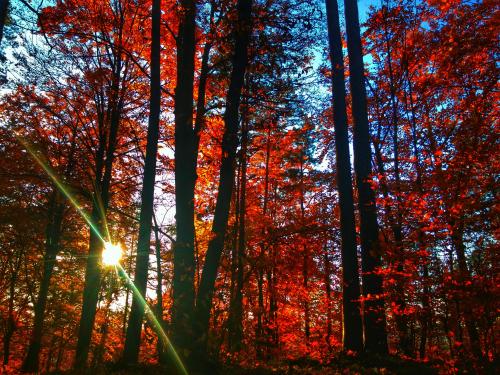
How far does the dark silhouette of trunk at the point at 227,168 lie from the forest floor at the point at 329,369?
1052 millimetres

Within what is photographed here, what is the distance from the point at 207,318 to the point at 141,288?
291cm

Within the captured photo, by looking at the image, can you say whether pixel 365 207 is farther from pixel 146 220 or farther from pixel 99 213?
pixel 99 213

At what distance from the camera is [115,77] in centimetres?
1100

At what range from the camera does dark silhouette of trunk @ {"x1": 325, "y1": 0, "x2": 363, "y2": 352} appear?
25.3ft

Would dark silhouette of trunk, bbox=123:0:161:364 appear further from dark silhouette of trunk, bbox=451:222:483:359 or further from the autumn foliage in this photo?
dark silhouette of trunk, bbox=451:222:483:359

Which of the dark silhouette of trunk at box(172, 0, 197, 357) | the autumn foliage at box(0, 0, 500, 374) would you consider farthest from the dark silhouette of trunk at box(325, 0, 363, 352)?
the dark silhouette of trunk at box(172, 0, 197, 357)

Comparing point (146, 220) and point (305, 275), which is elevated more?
point (146, 220)

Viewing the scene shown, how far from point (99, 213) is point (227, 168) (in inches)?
225

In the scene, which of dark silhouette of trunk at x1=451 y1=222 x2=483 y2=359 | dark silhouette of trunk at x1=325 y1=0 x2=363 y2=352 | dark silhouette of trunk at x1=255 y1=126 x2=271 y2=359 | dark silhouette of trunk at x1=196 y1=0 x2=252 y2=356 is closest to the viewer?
dark silhouette of trunk at x1=451 y1=222 x2=483 y2=359

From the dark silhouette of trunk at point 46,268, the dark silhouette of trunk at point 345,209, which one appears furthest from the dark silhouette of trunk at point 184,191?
the dark silhouette of trunk at point 46,268

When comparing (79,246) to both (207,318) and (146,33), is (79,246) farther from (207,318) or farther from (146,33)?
(207,318)

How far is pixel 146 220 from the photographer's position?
877cm

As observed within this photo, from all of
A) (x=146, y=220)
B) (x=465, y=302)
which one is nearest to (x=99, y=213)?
(x=146, y=220)

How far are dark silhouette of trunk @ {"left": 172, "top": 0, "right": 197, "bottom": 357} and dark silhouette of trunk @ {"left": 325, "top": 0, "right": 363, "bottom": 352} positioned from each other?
3.65 meters
